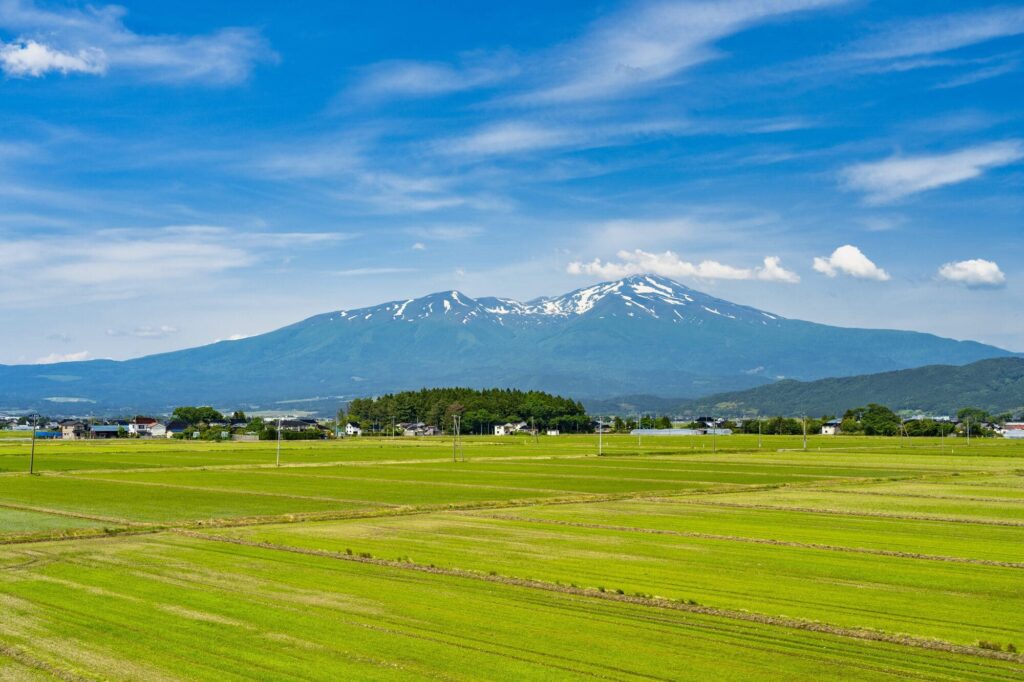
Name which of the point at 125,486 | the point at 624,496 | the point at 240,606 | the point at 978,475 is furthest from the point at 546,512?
the point at 978,475

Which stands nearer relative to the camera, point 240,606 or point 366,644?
point 366,644

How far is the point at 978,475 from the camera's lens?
7319 cm

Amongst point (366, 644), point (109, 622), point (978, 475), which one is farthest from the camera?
point (978, 475)

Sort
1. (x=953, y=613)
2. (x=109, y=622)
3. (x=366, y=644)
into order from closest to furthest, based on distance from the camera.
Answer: (x=366, y=644)
(x=109, y=622)
(x=953, y=613)

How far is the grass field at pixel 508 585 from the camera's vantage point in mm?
17312

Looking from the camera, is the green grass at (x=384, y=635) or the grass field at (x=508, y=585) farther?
the grass field at (x=508, y=585)

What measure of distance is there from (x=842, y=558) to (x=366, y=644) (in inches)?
664

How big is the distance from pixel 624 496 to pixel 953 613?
3044 cm

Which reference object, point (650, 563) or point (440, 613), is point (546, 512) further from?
point (440, 613)

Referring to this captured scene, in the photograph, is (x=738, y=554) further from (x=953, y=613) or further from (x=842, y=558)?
(x=953, y=613)

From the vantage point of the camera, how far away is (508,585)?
80.6 feet

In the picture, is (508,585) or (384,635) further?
(508,585)

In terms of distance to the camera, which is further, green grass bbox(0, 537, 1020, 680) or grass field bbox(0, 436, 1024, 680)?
grass field bbox(0, 436, 1024, 680)

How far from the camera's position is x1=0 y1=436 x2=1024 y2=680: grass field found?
56.8 feet
